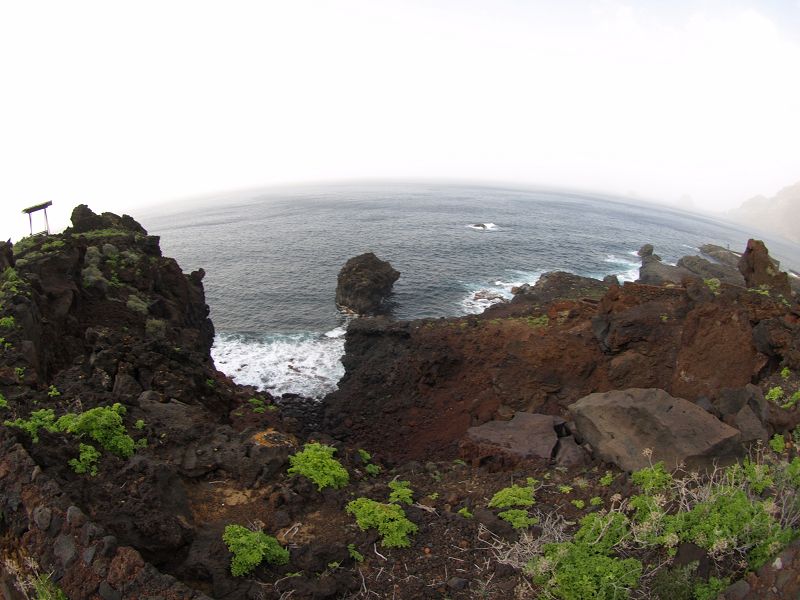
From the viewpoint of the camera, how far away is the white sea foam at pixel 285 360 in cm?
3150

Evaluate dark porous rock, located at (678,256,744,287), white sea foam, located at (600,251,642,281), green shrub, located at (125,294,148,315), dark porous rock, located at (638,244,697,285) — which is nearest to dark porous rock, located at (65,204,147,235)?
green shrub, located at (125,294,148,315)

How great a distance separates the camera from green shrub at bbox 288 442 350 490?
1290cm

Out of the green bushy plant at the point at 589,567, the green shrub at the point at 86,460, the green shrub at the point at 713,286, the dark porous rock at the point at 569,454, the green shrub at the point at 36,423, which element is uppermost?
the green shrub at the point at 713,286

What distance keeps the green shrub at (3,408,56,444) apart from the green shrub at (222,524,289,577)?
523cm

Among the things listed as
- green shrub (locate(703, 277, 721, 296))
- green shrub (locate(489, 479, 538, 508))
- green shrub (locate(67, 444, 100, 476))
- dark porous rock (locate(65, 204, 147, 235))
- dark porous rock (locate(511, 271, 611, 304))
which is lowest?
green shrub (locate(489, 479, 538, 508))

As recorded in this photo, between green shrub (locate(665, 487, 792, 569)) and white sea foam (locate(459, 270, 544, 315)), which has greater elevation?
green shrub (locate(665, 487, 792, 569))

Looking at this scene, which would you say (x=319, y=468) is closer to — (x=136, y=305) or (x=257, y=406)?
(x=257, y=406)

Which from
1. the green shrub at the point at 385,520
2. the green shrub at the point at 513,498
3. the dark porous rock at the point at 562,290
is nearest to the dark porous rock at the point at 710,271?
the dark porous rock at the point at 562,290

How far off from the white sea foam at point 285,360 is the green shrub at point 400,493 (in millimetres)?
16447

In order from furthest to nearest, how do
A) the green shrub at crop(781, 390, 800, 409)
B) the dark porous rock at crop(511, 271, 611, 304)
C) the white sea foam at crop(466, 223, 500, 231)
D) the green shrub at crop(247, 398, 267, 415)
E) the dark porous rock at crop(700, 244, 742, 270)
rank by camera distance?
the white sea foam at crop(466, 223, 500, 231), the dark porous rock at crop(700, 244, 742, 270), the dark porous rock at crop(511, 271, 611, 304), the green shrub at crop(247, 398, 267, 415), the green shrub at crop(781, 390, 800, 409)

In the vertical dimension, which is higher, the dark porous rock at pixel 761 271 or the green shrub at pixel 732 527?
the dark porous rock at pixel 761 271

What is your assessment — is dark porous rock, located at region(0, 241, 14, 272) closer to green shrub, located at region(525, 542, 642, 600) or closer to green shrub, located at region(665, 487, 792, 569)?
green shrub, located at region(525, 542, 642, 600)

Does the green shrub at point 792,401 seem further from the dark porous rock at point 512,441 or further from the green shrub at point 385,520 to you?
the green shrub at point 385,520

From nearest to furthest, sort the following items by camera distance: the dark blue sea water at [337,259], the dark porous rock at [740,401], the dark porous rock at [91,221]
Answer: the dark porous rock at [740,401] → the dark porous rock at [91,221] → the dark blue sea water at [337,259]
